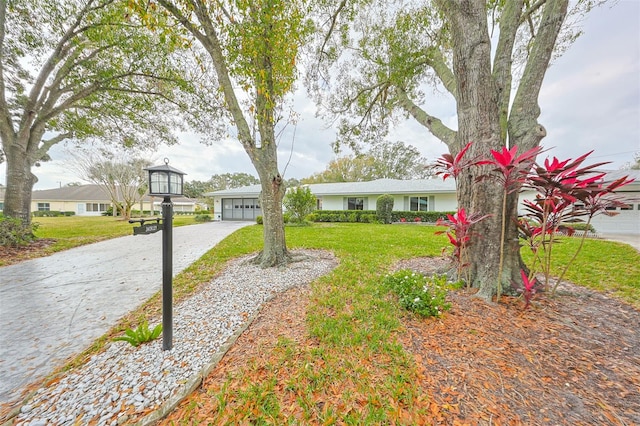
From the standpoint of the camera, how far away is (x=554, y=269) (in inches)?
180

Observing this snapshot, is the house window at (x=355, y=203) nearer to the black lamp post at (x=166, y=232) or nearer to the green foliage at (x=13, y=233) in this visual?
the green foliage at (x=13, y=233)

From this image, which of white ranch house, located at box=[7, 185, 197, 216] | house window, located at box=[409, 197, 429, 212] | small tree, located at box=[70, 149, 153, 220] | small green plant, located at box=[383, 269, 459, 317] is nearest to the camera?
small green plant, located at box=[383, 269, 459, 317]

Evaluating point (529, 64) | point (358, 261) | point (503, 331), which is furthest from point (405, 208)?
point (503, 331)

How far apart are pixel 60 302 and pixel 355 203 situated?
16.0 m

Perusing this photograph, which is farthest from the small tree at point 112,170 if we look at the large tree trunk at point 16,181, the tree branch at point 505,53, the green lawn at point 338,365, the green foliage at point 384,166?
the tree branch at point 505,53

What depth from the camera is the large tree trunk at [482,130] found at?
288 cm

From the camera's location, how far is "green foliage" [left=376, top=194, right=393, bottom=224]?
1483cm

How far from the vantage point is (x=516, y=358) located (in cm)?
188

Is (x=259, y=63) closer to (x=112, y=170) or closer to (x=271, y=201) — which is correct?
(x=271, y=201)

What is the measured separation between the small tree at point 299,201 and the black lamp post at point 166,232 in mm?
10226

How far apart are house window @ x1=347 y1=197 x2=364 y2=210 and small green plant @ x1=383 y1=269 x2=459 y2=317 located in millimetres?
14561

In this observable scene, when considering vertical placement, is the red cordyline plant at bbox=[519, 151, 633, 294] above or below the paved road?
above

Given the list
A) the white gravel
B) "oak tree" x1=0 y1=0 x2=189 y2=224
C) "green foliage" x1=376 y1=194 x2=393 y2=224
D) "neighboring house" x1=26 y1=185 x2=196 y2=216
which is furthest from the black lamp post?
"neighboring house" x1=26 y1=185 x2=196 y2=216

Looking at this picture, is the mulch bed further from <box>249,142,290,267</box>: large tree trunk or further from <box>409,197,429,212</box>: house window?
<box>409,197,429,212</box>: house window
